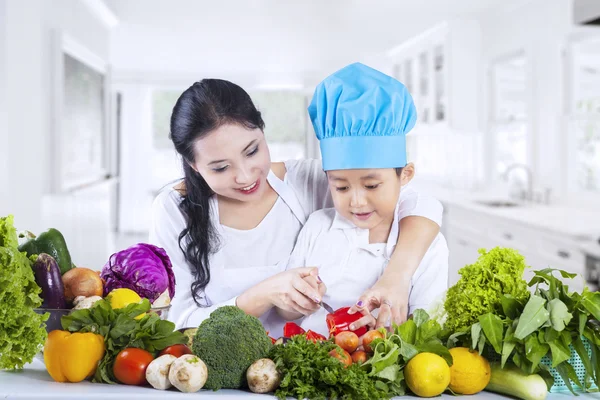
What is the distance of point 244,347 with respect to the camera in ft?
4.42

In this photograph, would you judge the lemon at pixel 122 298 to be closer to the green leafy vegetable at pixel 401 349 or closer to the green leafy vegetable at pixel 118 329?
the green leafy vegetable at pixel 118 329

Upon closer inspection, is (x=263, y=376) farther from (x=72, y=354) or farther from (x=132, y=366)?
(x=72, y=354)

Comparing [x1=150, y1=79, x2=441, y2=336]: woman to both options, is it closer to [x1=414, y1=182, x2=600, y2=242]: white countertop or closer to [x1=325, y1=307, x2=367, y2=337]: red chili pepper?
[x1=325, y1=307, x2=367, y2=337]: red chili pepper

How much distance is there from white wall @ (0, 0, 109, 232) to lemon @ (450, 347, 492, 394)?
3487 millimetres

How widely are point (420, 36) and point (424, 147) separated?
148 cm

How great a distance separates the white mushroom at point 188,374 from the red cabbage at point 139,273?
0.93 feet

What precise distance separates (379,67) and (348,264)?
4919mm

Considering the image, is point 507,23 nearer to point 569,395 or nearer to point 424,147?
point 424,147

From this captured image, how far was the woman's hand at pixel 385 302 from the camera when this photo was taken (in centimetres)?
156

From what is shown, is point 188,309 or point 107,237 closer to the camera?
point 188,309

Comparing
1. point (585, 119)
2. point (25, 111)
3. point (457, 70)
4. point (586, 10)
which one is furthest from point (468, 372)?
point (457, 70)

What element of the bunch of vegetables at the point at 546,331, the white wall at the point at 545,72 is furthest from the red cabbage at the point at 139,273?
the white wall at the point at 545,72

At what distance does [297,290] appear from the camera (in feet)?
5.25

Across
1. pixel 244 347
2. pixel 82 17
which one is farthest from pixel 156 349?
pixel 82 17
